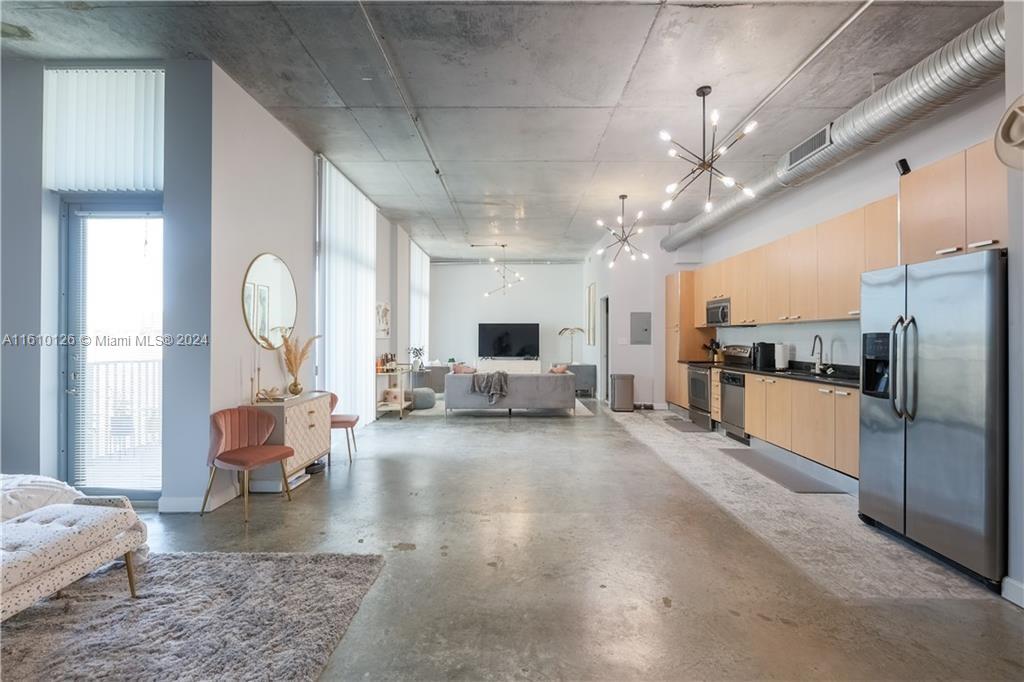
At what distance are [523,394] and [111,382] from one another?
17.0 ft

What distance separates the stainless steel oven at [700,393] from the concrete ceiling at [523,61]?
2931 millimetres

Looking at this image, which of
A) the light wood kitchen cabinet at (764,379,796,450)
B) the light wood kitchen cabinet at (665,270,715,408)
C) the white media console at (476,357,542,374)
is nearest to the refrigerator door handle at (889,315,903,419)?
the light wood kitchen cabinet at (764,379,796,450)

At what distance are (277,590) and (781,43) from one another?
4.68 meters

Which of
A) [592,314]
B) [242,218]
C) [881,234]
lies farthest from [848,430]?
[592,314]

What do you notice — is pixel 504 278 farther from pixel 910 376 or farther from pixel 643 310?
pixel 910 376

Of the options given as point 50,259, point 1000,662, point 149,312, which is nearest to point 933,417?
point 1000,662

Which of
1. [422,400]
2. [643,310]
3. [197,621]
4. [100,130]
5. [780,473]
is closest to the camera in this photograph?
[197,621]

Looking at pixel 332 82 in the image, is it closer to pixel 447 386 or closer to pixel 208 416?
pixel 208 416

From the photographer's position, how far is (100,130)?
11.5ft

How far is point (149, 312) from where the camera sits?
140 inches

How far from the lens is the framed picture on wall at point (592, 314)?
1021 centimetres

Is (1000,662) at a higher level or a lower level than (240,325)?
lower

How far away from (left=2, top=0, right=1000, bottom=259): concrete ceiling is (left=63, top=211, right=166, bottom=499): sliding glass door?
1.48m

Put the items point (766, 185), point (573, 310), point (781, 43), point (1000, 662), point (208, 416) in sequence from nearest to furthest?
point (1000, 662), point (781, 43), point (208, 416), point (766, 185), point (573, 310)
